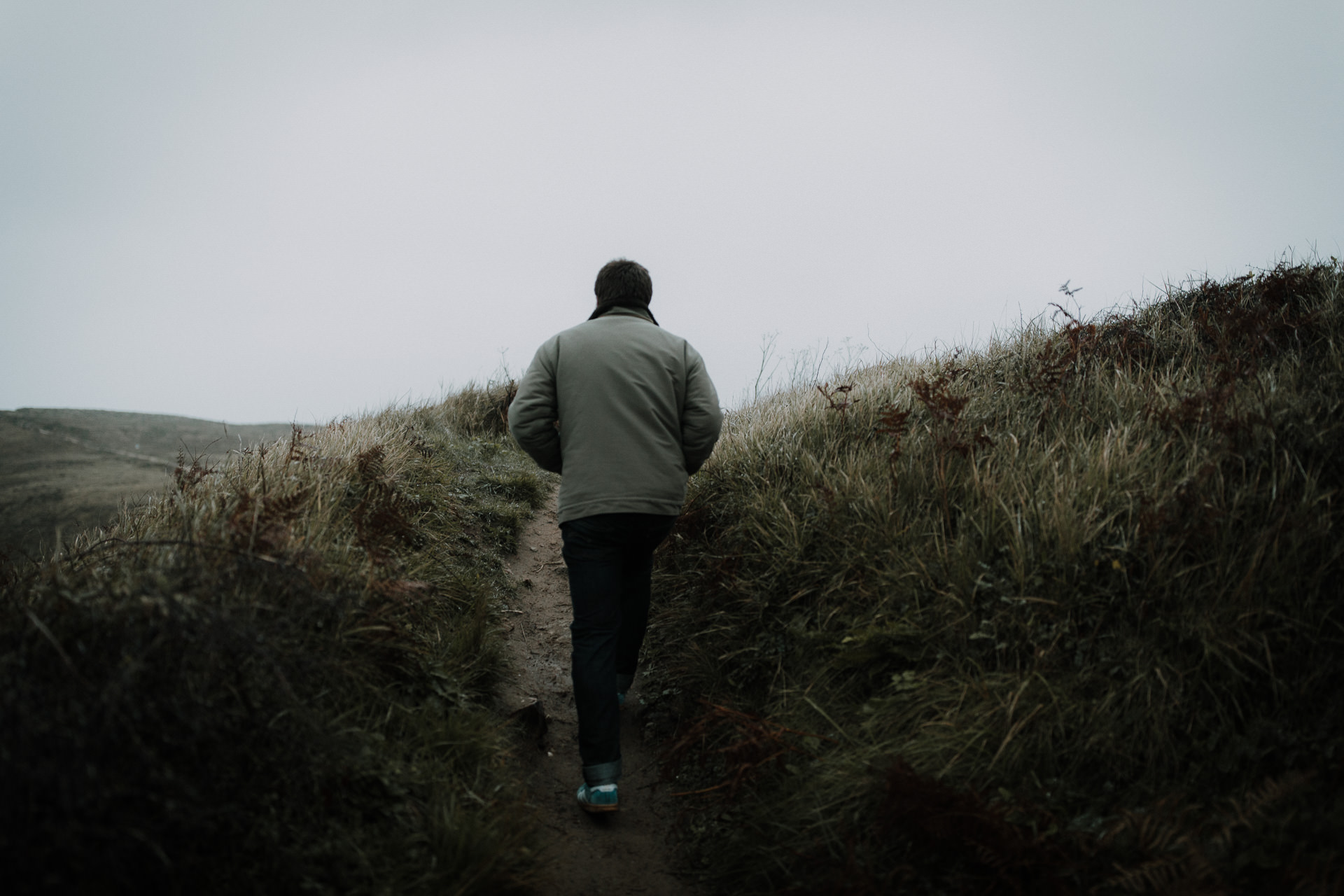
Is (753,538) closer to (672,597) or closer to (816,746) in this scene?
(672,597)

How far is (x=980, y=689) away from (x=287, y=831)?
265 cm

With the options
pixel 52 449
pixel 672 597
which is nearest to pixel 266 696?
pixel 672 597

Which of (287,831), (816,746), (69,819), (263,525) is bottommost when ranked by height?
(816,746)

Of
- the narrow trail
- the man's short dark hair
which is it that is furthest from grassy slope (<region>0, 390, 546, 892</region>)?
the man's short dark hair

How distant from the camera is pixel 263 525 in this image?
9.33ft

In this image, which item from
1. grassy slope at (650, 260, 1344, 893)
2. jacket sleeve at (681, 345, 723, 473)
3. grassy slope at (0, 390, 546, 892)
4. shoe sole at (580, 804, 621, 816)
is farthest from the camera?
jacket sleeve at (681, 345, 723, 473)

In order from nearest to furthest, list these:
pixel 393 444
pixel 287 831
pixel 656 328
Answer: pixel 287 831 < pixel 656 328 < pixel 393 444

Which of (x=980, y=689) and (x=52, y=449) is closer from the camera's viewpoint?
(x=980, y=689)

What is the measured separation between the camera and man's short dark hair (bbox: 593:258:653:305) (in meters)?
3.69

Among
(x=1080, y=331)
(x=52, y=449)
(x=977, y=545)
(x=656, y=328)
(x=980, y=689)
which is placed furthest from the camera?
(x=52, y=449)

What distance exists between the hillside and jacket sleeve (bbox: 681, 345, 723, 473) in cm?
982

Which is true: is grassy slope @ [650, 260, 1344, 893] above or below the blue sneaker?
above

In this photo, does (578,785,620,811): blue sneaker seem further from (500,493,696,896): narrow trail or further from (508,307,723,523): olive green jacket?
(508,307,723,523): olive green jacket

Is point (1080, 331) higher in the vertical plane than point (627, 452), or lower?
higher
